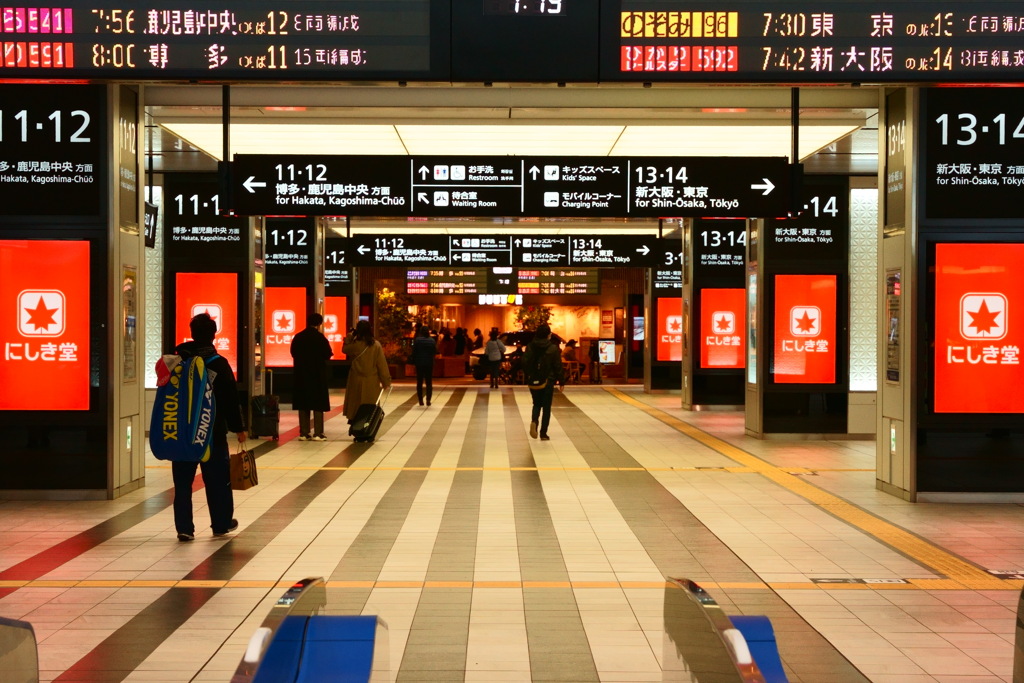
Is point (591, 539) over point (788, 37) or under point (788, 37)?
under

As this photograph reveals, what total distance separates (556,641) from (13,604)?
10.00ft

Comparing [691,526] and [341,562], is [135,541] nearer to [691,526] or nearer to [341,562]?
[341,562]

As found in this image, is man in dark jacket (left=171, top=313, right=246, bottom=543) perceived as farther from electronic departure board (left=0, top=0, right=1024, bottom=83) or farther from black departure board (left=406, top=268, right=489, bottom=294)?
black departure board (left=406, top=268, right=489, bottom=294)

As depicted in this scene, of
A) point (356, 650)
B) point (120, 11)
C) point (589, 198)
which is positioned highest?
point (120, 11)

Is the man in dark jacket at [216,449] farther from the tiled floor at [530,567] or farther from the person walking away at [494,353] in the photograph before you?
the person walking away at [494,353]

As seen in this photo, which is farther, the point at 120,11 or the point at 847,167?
the point at 847,167

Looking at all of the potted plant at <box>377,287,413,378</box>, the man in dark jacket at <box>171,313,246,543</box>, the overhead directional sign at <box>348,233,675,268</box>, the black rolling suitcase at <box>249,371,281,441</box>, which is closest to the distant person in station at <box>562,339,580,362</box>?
the potted plant at <box>377,287,413,378</box>

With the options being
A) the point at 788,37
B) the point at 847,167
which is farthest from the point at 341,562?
the point at 847,167

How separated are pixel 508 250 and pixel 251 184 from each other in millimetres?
9698

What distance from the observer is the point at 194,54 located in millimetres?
6961

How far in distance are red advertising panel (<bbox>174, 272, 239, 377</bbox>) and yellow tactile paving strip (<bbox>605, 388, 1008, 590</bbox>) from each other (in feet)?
24.0

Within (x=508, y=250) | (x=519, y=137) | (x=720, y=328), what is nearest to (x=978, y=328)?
(x=519, y=137)

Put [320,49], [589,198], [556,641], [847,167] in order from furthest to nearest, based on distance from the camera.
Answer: [847,167] → [589,198] → [320,49] → [556,641]

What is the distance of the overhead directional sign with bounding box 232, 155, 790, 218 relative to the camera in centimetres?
997
